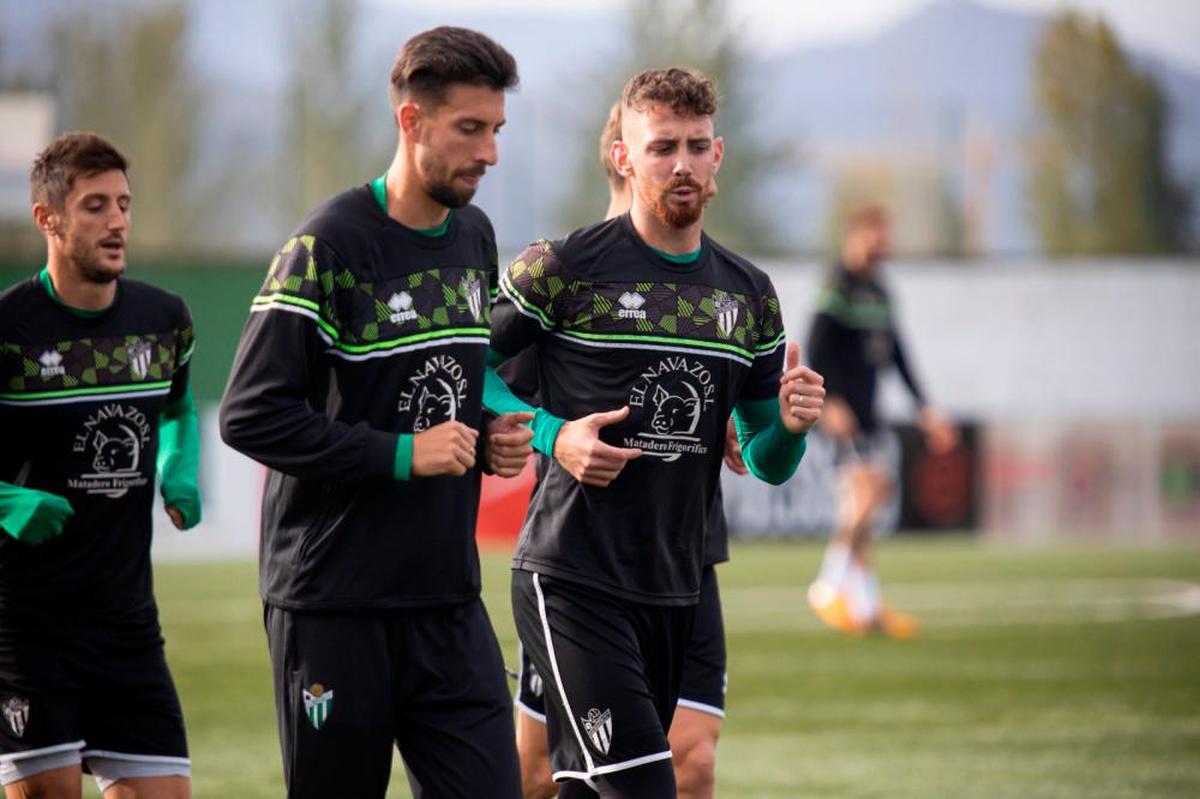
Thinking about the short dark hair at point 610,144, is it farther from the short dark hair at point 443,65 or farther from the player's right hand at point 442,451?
the player's right hand at point 442,451

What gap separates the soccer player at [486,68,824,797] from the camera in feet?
17.6

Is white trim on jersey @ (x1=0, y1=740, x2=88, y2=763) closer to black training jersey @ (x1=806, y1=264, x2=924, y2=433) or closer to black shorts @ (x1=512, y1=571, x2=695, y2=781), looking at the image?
black shorts @ (x1=512, y1=571, x2=695, y2=781)

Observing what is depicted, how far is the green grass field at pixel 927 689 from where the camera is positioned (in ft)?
28.1

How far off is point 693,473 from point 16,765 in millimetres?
2202

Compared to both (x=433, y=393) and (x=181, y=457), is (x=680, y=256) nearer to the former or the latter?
(x=433, y=393)

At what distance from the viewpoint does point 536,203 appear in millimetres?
35406

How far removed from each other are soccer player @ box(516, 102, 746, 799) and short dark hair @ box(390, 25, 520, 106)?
1346 millimetres

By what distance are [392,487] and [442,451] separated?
0.23 metres

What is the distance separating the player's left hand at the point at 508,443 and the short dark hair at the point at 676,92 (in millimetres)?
1073

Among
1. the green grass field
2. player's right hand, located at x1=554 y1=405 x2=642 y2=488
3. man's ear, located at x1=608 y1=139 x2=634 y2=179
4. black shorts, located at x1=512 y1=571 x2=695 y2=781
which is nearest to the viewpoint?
player's right hand, located at x1=554 y1=405 x2=642 y2=488

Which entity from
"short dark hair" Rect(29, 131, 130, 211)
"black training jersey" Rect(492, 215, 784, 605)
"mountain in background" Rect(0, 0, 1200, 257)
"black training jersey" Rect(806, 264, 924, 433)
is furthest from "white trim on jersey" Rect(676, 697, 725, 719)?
"mountain in background" Rect(0, 0, 1200, 257)

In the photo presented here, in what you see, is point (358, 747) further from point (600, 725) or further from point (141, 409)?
point (141, 409)

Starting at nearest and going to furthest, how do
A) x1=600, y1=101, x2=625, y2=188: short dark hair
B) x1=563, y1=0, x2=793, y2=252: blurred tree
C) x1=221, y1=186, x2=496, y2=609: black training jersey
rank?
x1=221, y1=186, x2=496, y2=609: black training jersey, x1=600, y1=101, x2=625, y2=188: short dark hair, x1=563, y1=0, x2=793, y2=252: blurred tree

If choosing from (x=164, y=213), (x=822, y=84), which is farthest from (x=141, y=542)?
(x=822, y=84)
